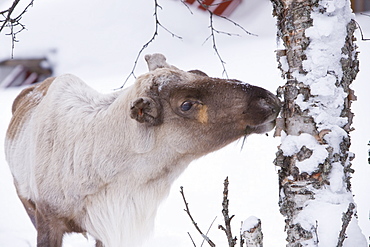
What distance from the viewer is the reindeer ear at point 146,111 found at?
3.23 m

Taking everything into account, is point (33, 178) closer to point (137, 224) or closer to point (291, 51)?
point (137, 224)

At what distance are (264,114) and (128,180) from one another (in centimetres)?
106

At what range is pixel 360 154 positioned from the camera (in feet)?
18.7

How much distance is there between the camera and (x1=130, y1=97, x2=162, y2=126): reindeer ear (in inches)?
127

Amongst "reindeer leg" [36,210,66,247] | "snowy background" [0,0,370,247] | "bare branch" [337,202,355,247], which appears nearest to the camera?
"bare branch" [337,202,355,247]

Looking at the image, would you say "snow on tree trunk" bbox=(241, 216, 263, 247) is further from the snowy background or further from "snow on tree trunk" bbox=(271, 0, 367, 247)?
the snowy background

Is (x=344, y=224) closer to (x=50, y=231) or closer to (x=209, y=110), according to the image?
(x=209, y=110)

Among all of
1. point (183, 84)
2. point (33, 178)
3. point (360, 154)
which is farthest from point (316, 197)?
point (360, 154)

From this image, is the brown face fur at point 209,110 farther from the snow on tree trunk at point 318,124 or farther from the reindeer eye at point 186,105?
the snow on tree trunk at point 318,124

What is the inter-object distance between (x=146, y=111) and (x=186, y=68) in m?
5.37

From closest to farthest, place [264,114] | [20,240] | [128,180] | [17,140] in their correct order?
[264,114] → [128,180] → [17,140] → [20,240]

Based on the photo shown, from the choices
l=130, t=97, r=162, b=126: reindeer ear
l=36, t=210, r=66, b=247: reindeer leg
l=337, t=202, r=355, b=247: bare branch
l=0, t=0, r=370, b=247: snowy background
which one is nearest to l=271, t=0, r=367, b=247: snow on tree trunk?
l=337, t=202, r=355, b=247: bare branch

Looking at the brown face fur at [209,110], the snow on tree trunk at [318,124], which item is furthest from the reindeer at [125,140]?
the snow on tree trunk at [318,124]

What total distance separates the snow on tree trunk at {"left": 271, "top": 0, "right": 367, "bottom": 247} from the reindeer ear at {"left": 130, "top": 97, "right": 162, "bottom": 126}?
864 mm
